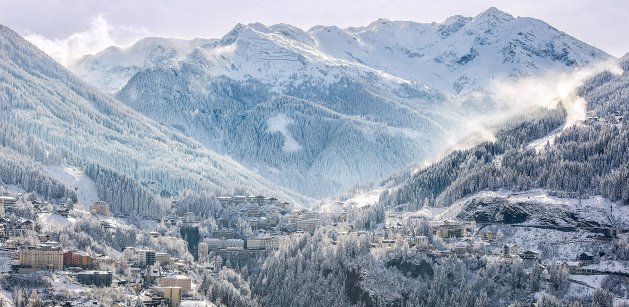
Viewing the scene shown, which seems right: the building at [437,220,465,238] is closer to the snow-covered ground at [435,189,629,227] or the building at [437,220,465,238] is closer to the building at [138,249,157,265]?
the snow-covered ground at [435,189,629,227]

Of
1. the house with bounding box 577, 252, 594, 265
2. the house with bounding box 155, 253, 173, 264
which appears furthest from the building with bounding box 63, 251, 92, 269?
the house with bounding box 577, 252, 594, 265

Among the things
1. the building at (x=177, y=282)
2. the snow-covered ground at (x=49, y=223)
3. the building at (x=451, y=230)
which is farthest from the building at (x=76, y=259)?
the building at (x=451, y=230)

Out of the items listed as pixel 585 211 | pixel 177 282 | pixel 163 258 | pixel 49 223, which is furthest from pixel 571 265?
pixel 49 223

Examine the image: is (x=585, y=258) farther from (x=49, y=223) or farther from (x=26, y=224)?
(x=26, y=224)

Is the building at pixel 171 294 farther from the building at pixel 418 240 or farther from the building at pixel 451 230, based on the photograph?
the building at pixel 451 230

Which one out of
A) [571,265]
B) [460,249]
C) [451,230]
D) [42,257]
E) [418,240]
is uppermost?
[451,230]

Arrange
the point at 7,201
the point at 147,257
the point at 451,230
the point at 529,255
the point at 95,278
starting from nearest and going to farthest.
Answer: the point at 95,278 → the point at 529,255 → the point at 147,257 → the point at 451,230 → the point at 7,201
